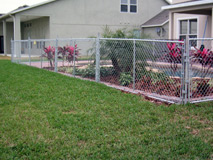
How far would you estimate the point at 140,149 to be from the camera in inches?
162

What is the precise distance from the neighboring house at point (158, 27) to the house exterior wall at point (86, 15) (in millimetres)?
794

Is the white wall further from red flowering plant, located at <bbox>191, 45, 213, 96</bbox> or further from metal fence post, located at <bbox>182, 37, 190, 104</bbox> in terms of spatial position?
metal fence post, located at <bbox>182, 37, 190, 104</bbox>

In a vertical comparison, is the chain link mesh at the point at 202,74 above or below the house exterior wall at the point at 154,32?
below

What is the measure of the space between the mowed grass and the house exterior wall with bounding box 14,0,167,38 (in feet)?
52.3

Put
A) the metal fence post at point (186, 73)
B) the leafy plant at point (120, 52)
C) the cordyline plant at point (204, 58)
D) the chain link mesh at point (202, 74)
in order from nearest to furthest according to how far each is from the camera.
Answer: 1. the metal fence post at point (186, 73)
2. the chain link mesh at point (202, 74)
3. the cordyline plant at point (204, 58)
4. the leafy plant at point (120, 52)

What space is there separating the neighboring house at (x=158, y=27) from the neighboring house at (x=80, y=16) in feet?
2.64

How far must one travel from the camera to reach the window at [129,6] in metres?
25.3

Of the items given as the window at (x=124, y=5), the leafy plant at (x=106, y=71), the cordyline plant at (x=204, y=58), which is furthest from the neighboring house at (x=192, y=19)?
the window at (x=124, y=5)

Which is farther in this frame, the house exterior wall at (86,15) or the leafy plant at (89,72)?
the house exterior wall at (86,15)

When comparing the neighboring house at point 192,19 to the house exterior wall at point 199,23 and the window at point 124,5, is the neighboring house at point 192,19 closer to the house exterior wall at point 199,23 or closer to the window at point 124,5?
the house exterior wall at point 199,23

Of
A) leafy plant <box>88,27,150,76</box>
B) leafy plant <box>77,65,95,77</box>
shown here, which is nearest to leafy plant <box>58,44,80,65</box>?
leafy plant <box>77,65,95,77</box>

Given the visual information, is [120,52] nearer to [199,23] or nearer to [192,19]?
[199,23]

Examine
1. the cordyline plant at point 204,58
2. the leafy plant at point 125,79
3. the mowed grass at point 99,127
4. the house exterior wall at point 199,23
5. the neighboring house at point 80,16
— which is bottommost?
the mowed grass at point 99,127

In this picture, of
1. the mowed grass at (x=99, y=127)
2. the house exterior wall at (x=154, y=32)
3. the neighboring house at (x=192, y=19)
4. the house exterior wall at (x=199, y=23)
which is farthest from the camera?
the house exterior wall at (x=154, y=32)
